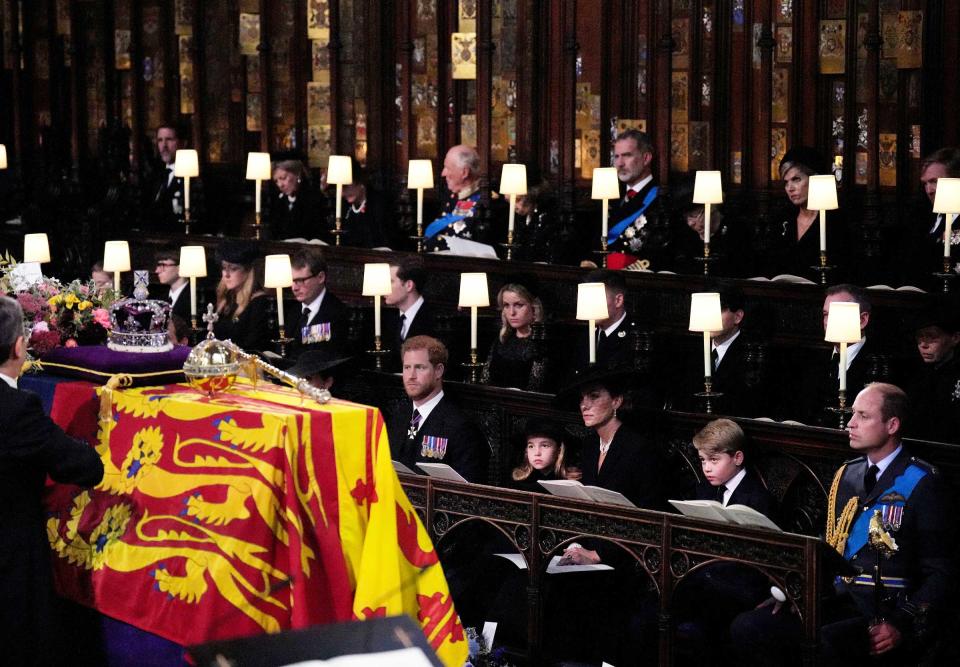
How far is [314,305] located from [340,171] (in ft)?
6.41

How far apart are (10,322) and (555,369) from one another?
4281mm

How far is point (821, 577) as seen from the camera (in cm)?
516

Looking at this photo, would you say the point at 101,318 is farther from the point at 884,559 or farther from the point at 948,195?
the point at 948,195

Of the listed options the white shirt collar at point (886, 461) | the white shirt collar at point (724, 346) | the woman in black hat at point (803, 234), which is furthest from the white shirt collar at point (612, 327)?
the white shirt collar at point (886, 461)

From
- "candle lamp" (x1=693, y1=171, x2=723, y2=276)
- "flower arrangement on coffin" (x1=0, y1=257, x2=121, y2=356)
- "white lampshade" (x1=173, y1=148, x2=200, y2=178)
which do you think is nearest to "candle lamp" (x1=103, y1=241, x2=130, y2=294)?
"white lampshade" (x1=173, y1=148, x2=200, y2=178)

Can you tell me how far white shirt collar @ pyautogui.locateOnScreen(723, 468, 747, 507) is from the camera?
629 centimetres

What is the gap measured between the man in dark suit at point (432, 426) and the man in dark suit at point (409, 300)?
4.77 ft

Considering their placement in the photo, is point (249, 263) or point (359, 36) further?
point (359, 36)

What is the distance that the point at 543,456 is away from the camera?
6.89m

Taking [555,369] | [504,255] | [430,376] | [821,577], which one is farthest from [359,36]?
[821,577]

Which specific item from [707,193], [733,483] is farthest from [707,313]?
[707,193]

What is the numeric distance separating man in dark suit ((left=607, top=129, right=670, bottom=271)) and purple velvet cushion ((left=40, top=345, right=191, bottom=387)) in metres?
5.15

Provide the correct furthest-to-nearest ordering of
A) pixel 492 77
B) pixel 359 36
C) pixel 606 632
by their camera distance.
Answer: pixel 359 36 < pixel 492 77 < pixel 606 632

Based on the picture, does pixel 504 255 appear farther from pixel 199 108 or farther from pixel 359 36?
pixel 199 108
